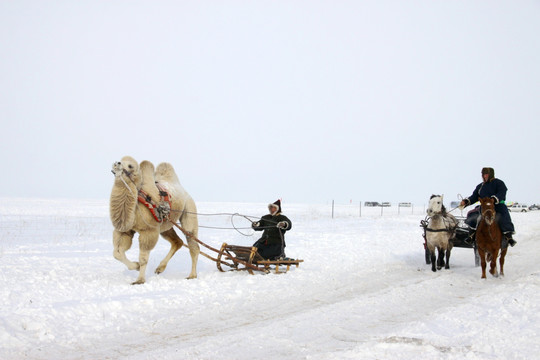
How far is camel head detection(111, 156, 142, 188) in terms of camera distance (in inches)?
347

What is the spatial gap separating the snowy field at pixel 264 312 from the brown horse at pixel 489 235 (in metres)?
0.43

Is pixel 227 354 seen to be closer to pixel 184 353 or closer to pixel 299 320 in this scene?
pixel 184 353

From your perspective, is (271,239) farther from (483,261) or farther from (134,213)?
(483,261)

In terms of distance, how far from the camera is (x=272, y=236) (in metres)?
11.4

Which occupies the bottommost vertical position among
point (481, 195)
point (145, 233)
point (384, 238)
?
point (384, 238)

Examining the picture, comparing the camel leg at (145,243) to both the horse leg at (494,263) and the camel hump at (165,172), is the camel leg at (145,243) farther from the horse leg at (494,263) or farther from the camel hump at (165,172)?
the horse leg at (494,263)

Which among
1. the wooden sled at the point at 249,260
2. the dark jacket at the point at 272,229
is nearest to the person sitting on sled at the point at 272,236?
the dark jacket at the point at 272,229

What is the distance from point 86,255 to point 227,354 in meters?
9.65

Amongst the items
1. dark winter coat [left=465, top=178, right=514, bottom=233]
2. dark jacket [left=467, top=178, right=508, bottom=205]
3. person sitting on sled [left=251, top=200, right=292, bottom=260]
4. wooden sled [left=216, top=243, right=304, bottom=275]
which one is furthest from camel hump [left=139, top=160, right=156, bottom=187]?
dark jacket [left=467, top=178, right=508, bottom=205]

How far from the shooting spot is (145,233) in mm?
9141

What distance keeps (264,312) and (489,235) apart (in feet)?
21.7

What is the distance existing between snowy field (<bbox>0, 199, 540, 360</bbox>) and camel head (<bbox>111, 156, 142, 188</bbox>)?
6.78ft

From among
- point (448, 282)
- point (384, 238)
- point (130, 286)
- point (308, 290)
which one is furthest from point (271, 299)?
point (384, 238)

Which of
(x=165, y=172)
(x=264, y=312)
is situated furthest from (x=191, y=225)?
(x=264, y=312)
